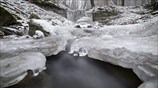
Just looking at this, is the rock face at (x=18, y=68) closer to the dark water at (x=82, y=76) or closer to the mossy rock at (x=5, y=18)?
the dark water at (x=82, y=76)

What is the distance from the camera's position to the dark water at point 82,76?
5.09 ft

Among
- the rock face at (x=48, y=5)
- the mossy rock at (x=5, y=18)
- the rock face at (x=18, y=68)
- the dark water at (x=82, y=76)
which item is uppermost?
the rock face at (x=48, y=5)

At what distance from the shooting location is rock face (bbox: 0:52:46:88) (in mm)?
1367

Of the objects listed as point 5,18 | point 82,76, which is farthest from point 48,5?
point 82,76

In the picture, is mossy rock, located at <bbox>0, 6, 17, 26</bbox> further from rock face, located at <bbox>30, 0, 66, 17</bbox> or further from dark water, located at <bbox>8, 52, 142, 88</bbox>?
rock face, located at <bbox>30, 0, 66, 17</bbox>

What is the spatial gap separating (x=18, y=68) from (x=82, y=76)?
884 mm

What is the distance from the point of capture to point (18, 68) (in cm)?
152

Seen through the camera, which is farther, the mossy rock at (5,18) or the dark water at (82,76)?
the mossy rock at (5,18)

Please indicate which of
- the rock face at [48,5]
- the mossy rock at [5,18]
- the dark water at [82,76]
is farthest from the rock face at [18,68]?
the rock face at [48,5]

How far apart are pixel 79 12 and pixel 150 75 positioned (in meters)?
15.3

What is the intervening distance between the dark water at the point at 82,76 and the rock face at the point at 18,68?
0.25ft

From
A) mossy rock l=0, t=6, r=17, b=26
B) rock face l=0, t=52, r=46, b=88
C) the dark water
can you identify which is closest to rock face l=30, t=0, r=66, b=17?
mossy rock l=0, t=6, r=17, b=26

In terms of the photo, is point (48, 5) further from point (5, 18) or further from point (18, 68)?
point (18, 68)

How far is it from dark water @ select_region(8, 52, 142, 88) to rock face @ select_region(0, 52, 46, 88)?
78mm
